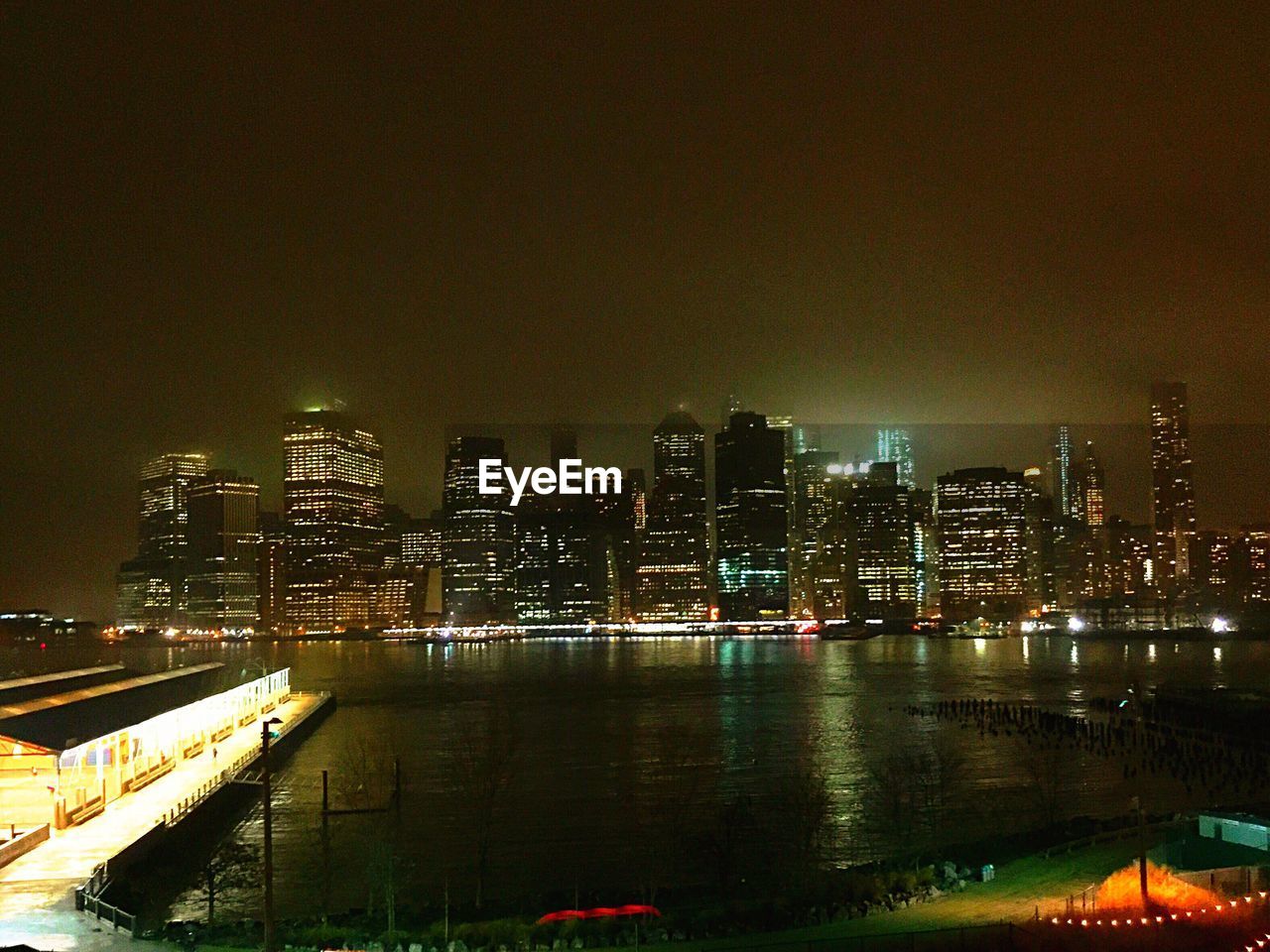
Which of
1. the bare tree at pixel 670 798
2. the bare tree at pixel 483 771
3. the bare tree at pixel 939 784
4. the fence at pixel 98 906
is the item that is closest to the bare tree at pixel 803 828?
the bare tree at pixel 670 798

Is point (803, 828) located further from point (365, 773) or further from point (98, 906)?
point (365, 773)

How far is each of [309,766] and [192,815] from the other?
11.0 metres

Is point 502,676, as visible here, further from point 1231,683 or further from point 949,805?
point 949,805

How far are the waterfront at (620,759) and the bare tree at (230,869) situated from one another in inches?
22.5

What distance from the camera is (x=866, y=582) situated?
173 m

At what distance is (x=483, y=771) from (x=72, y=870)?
44.6 feet

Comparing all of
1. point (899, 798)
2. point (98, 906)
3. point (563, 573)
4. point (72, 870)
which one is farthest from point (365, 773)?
point (563, 573)

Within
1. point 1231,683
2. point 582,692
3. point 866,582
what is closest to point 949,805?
point 582,692

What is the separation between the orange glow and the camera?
1275cm

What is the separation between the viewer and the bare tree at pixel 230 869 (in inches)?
692

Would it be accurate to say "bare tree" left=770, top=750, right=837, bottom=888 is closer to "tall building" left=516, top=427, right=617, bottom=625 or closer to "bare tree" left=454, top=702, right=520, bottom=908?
"bare tree" left=454, top=702, right=520, bottom=908

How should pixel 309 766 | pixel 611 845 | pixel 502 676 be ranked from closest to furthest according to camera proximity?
pixel 611 845
pixel 309 766
pixel 502 676

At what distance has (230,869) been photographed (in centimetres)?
1894

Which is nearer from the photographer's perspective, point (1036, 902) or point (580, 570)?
point (1036, 902)
